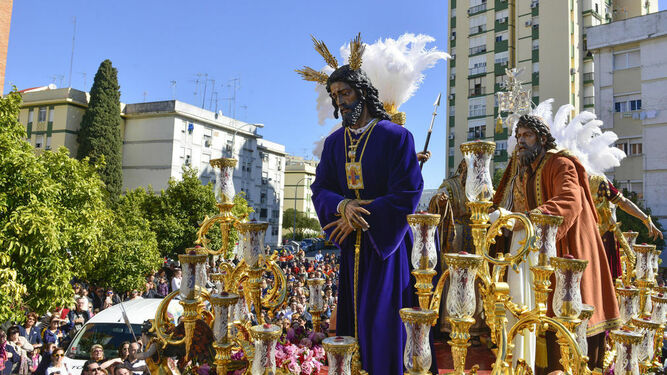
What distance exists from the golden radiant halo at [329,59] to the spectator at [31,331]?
7745mm

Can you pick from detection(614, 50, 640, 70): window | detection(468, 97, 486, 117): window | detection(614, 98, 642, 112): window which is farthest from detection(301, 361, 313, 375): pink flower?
detection(468, 97, 486, 117): window

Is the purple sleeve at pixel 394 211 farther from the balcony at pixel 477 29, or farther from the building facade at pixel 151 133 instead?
the balcony at pixel 477 29

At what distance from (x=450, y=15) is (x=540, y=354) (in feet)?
148

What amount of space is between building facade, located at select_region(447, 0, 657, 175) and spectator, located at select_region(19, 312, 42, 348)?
116 feet

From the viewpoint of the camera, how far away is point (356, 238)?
3963 mm

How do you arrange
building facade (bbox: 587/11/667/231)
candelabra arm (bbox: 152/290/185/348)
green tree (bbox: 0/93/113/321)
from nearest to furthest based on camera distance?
candelabra arm (bbox: 152/290/185/348) < green tree (bbox: 0/93/113/321) < building facade (bbox: 587/11/667/231)

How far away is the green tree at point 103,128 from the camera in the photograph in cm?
3922

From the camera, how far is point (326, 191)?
4.11 metres

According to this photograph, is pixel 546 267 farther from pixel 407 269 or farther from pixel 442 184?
pixel 442 184

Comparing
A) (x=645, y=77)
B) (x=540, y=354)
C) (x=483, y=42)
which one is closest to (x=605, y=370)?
(x=540, y=354)

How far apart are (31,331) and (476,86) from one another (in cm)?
3996

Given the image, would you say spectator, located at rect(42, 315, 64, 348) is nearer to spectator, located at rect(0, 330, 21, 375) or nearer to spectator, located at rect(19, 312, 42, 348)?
spectator, located at rect(19, 312, 42, 348)

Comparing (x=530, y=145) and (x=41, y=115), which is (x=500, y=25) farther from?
(x=530, y=145)

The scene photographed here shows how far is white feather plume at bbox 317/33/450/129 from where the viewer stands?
5359 millimetres
